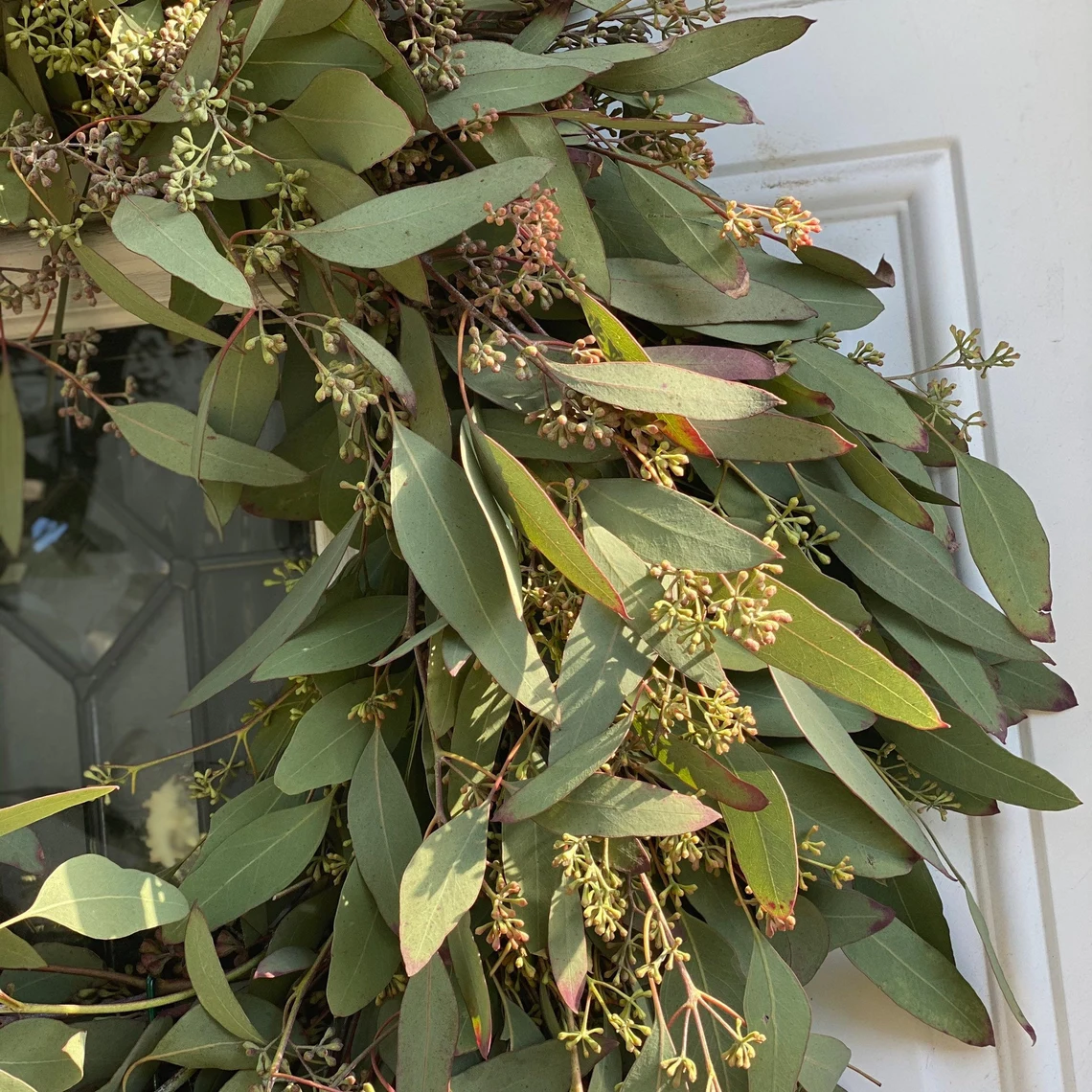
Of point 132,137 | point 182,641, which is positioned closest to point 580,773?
point 132,137

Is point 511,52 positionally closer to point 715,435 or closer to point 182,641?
point 715,435

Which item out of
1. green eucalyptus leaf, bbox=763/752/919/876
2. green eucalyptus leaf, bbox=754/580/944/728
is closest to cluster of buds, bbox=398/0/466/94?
green eucalyptus leaf, bbox=754/580/944/728

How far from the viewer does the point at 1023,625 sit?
0.57 metres

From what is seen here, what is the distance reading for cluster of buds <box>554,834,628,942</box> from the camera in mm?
448

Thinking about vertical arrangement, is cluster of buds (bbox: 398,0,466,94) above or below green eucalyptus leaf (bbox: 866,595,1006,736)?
above

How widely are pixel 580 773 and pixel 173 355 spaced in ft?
1.98

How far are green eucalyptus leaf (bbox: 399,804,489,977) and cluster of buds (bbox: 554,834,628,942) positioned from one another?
42mm

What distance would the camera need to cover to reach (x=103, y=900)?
48 centimetres

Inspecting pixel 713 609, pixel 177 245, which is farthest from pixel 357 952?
pixel 177 245

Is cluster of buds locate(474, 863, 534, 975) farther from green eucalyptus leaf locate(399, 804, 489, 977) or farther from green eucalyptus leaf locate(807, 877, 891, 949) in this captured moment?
green eucalyptus leaf locate(807, 877, 891, 949)

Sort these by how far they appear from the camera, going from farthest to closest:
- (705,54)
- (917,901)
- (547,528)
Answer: (917,901)
(705,54)
(547,528)

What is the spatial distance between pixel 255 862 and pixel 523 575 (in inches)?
9.4

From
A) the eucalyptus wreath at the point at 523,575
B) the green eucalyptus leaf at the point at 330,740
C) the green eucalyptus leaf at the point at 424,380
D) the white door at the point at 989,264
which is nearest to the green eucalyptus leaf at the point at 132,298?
the eucalyptus wreath at the point at 523,575

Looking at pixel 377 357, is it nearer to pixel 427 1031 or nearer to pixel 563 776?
pixel 563 776
